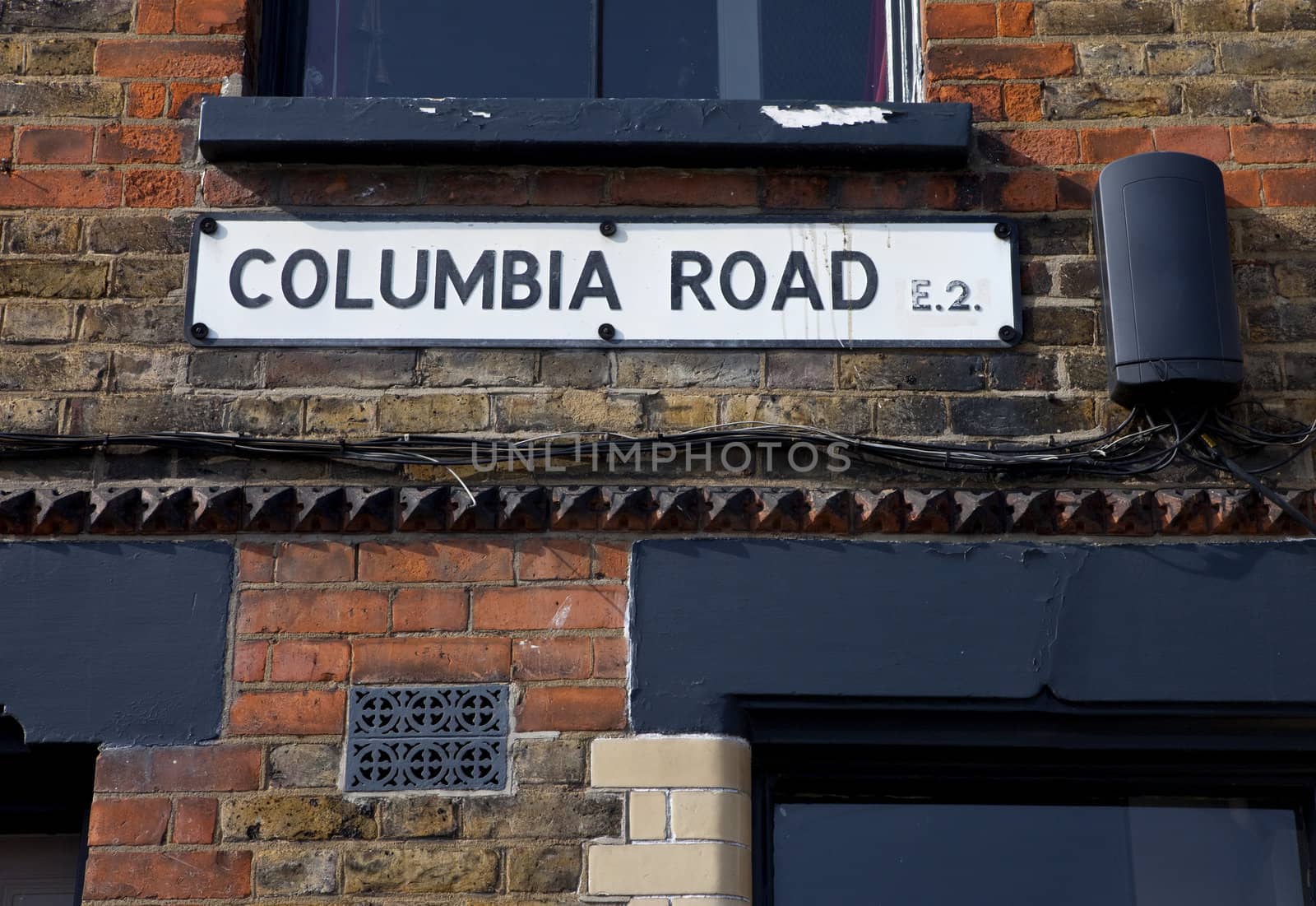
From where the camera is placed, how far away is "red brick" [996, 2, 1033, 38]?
3.98 meters

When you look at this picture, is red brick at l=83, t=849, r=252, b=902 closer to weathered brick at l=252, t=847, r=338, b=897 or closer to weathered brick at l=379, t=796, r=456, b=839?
weathered brick at l=252, t=847, r=338, b=897

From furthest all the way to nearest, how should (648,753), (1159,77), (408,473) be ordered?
1. (1159,77)
2. (408,473)
3. (648,753)

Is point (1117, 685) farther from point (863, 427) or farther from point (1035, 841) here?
point (863, 427)

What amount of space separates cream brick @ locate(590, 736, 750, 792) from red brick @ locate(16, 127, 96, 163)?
1.92 metres

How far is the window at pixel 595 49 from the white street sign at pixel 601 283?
594 millimetres

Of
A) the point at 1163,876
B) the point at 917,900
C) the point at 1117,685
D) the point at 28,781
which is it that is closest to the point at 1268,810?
the point at 1163,876

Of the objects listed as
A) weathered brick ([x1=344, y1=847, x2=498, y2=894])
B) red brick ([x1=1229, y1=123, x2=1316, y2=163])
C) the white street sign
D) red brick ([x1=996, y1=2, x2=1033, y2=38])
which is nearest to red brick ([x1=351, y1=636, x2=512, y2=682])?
weathered brick ([x1=344, y1=847, x2=498, y2=894])

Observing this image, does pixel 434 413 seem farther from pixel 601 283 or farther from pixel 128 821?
pixel 128 821

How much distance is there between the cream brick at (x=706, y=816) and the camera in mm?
3299

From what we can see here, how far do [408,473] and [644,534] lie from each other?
556mm

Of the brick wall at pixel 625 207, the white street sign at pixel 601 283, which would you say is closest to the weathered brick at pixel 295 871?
the brick wall at pixel 625 207

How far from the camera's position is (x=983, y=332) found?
3725mm

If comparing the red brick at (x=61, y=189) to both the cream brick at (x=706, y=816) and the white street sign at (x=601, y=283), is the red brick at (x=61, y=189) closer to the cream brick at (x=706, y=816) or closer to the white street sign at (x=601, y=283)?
the white street sign at (x=601, y=283)

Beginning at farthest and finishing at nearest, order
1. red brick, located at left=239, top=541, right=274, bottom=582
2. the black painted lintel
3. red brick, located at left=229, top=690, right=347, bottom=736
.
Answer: the black painted lintel
red brick, located at left=239, top=541, right=274, bottom=582
red brick, located at left=229, top=690, right=347, bottom=736
